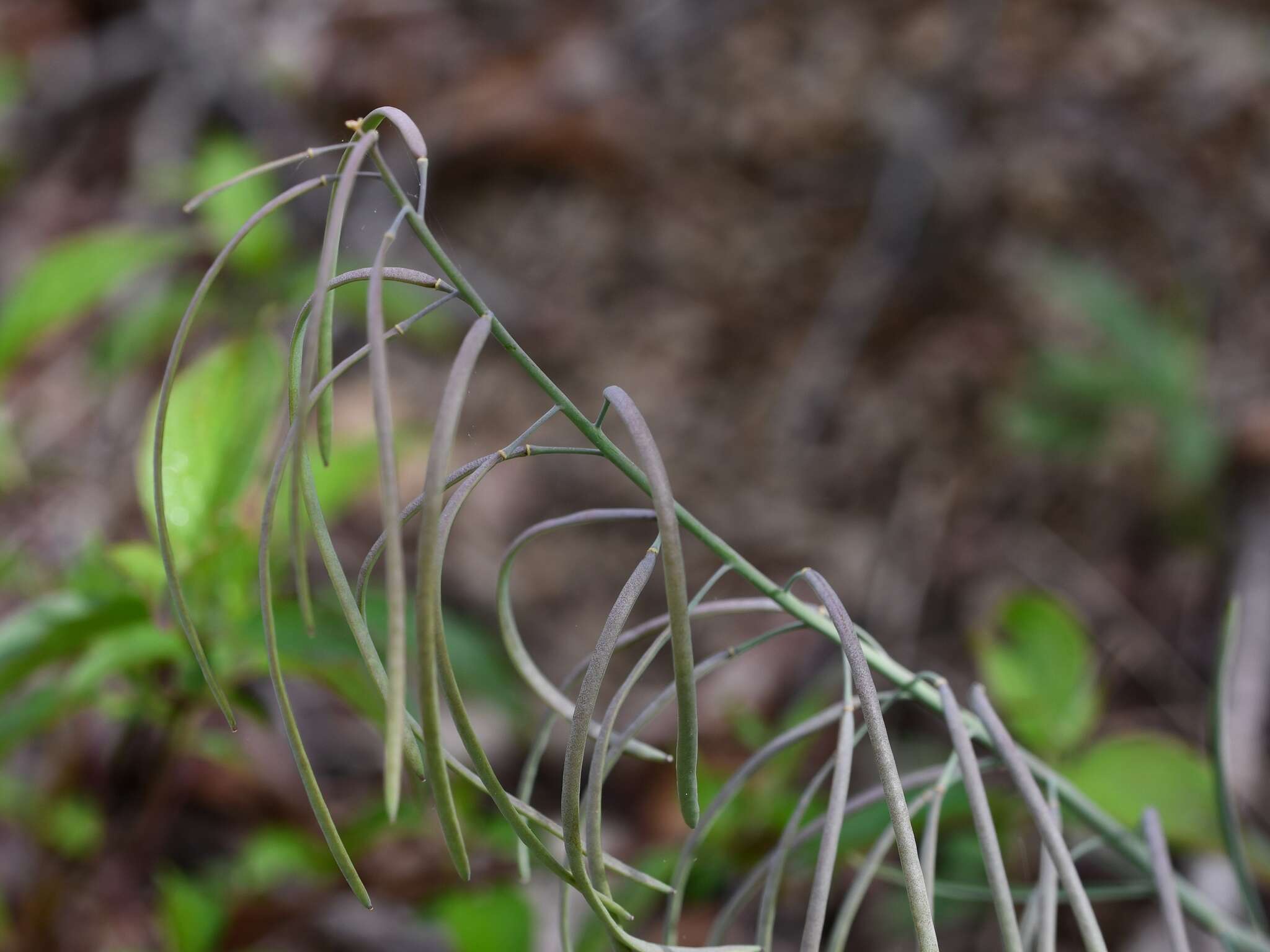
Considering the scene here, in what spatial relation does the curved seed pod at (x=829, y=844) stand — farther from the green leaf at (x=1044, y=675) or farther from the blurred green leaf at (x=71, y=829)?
the blurred green leaf at (x=71, y=829)

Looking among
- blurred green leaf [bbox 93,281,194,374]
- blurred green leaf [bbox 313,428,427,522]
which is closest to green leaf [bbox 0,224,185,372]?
blurred green leaf [bbox 93,281,194,374]

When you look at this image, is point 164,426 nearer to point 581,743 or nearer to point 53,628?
point 581,743

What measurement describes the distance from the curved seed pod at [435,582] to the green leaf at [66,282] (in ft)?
3.22

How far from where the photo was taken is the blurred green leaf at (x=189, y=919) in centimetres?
81

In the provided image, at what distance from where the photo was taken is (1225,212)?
5.47 feet

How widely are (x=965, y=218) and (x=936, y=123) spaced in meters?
0.20

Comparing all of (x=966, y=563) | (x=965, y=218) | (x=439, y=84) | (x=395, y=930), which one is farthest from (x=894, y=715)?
(x=439, y=84)

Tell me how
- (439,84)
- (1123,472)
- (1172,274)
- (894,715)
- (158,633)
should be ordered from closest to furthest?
(158,633)
(894,715)
(1123,472)
(1172,274)
(439,84)

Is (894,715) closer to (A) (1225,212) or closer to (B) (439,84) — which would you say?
(A) (1225,212)

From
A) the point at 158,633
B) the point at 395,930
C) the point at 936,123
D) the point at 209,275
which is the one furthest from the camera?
the point at 936,123

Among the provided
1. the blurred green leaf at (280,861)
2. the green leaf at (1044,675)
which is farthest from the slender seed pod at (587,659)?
the blurred green leaf at (280,861)

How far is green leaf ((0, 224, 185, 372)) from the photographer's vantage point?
3.66 feet

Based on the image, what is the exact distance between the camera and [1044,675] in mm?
912

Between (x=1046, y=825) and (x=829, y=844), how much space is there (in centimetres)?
10
